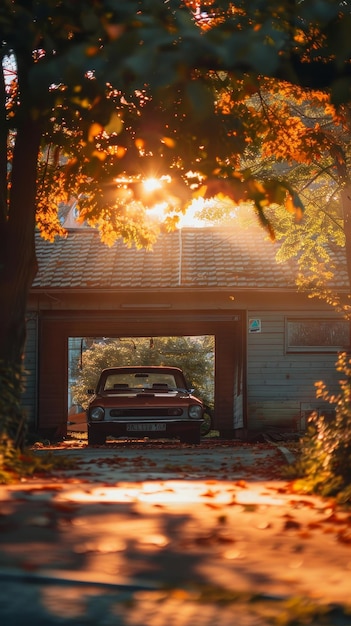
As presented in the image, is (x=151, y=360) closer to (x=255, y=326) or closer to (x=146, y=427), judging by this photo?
(x=255, y=326)

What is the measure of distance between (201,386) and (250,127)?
2202cm

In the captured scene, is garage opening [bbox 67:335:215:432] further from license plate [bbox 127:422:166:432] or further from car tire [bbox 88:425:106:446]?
license plate [bbox 127:422:166:432]

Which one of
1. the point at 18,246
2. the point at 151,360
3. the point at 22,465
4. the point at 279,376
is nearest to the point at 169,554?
the point at 22,465

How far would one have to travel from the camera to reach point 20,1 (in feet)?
26.6

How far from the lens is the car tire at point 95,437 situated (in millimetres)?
18234

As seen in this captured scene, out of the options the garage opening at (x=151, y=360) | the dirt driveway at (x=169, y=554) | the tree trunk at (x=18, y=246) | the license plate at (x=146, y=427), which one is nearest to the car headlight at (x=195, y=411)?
the license plate at (x=146, y=427)

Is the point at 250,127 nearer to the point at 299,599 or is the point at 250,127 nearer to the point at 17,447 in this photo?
the point at 17,447

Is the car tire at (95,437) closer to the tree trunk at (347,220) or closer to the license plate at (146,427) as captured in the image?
the license plate at (146,427)

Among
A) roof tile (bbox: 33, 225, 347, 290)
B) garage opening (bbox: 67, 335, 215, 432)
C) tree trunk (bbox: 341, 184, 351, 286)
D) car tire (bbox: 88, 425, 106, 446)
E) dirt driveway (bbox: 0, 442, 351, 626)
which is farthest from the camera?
garage opening (bbox: 67, 335, 215, 432)

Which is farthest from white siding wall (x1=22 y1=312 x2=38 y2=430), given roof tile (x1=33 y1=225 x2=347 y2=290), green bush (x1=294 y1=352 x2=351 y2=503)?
green bush (x1=294 y1=352 x2=351 y2=503)

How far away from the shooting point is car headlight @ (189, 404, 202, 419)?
17938 millimetres

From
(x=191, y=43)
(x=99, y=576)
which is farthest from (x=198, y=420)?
(x=191, y=43)

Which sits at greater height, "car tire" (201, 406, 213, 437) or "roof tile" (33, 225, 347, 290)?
"roof tile" (33, 225, 347, 290)

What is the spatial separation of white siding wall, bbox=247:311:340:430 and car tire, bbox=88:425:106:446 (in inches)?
219
